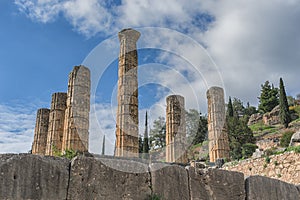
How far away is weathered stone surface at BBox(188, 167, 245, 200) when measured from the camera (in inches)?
A: 209

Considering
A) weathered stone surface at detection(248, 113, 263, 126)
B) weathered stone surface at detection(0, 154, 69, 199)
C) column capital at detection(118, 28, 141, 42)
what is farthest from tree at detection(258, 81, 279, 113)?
weathered stone surface at detection(0, 154, 69, 199)

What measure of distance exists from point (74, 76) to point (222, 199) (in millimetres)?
13150

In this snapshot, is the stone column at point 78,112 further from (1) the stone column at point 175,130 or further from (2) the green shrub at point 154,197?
(2) the green shrub at point 154,197

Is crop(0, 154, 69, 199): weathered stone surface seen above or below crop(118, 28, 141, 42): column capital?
below

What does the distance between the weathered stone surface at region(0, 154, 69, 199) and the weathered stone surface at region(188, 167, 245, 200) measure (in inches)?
80.0

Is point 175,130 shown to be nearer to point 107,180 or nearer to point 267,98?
point 107,180

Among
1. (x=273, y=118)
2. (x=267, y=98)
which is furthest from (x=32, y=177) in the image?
(x=267, y=98)

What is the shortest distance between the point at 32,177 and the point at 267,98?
5625cm

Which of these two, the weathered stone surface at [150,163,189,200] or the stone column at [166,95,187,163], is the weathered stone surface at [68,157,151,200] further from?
the stone column at [166,95,187,163]

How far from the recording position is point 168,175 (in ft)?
16.7

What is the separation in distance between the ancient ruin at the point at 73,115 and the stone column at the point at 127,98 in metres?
1.62

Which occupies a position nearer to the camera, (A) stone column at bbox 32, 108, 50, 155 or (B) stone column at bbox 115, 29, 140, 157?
(B) stone column at bbox 115, 29, 140, 157

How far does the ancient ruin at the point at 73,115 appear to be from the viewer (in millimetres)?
16172

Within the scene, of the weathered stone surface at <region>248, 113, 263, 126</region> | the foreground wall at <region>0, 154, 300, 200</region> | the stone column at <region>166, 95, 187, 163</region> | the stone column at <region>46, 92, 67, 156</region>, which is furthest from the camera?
the weathered stone surface at <region>248, 113, 263, 126</region>
